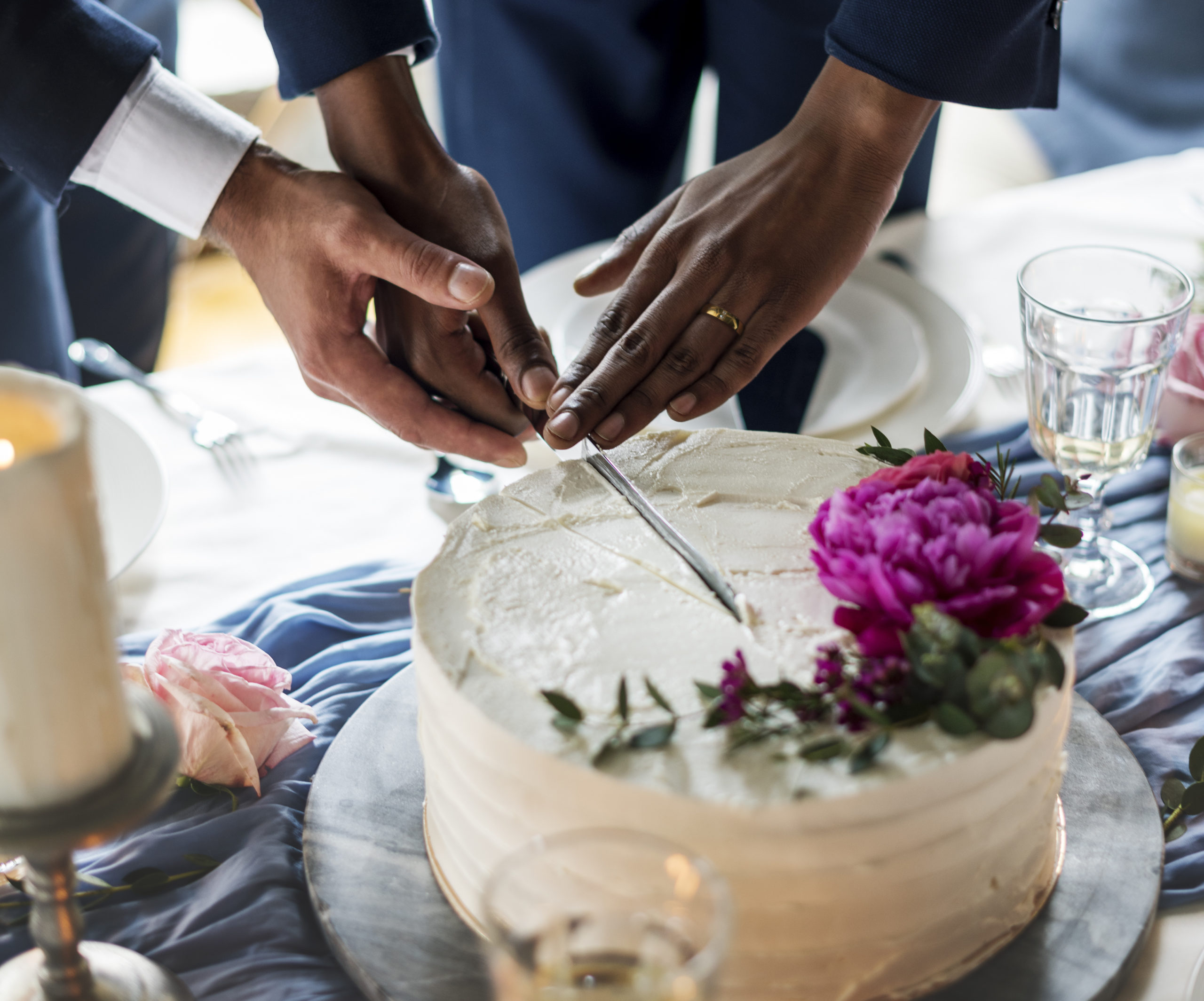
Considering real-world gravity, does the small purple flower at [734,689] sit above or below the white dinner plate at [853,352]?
above

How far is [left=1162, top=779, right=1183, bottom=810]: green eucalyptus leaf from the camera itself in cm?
96

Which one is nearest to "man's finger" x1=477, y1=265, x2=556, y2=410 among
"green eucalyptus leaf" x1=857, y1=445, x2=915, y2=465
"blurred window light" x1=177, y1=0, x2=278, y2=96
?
"green eucalyptus leaf" x1=857, y1=445, x2=915, y2=465

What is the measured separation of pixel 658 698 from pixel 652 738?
0.03 meters

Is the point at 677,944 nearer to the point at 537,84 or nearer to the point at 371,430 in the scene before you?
the point at 371,430

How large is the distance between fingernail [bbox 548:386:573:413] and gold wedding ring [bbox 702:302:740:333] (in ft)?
0.58

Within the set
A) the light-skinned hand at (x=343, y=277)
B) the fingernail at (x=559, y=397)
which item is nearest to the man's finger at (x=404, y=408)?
the light-skinned hand at (x=343, y=277)

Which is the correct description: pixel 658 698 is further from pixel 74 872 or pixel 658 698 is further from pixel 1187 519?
pixel 1187 519

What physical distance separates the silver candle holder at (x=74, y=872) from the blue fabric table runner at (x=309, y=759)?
2.0 inches

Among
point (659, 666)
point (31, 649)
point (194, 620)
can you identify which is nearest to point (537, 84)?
point (194, 620)

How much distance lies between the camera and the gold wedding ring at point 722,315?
3.81 ft

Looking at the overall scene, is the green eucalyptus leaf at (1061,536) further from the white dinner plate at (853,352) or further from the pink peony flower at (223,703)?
the pink peony flower at (223,703)

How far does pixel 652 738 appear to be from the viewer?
0.71 metres

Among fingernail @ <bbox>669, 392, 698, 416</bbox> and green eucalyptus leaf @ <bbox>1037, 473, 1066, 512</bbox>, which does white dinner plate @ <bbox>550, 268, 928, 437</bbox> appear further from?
green eucalyptus leaf @ <bbox>1037, 473, 1066, 512</bbox>

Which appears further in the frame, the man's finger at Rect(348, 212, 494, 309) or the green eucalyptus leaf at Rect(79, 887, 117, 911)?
the man's finger at Rect(348, 212, 494, 309)
